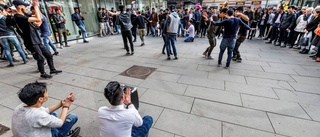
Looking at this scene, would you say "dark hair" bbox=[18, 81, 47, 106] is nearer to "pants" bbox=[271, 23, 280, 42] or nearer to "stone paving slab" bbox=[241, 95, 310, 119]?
"stone paving slab" bbox=[241, 95, 310, 119]

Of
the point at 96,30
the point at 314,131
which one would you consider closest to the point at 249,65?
the point at 314,131

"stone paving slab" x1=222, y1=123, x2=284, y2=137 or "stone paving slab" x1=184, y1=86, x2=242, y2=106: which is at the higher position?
"stone paving slab" x1=184, y1=86, x2=242, y2=106

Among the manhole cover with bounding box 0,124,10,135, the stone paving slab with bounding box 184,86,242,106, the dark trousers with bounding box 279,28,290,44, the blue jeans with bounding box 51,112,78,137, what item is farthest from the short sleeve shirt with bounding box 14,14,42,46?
the dark trousers with bounding box 279,28,290,44

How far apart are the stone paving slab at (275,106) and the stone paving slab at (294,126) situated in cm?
16

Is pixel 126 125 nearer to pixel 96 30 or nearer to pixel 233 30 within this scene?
pixel 233 30

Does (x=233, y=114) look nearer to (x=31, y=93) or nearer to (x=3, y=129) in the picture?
(x=31, y=93)

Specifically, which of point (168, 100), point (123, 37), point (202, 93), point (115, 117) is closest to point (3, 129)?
point (115, 117)

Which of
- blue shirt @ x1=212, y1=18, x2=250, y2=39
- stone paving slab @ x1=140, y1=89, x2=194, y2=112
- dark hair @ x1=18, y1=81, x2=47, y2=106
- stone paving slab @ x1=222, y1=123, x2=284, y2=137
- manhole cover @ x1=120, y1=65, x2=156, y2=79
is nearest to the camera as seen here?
dark hair @ x1=18, y1=81, x2=47, y2=106

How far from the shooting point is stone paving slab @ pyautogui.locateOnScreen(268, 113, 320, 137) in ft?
7.18

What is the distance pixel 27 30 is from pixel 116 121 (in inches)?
148

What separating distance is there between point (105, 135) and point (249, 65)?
509cm

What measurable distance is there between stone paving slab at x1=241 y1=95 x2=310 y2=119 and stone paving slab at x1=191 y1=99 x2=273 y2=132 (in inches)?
8.1

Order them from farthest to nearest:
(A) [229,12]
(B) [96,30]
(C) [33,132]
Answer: (B) [96,30]
(A) [229,12]
(C) [33,132]

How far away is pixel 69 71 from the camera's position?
4.55m
